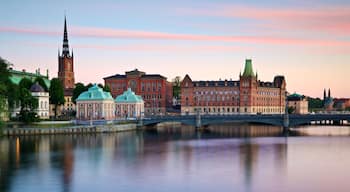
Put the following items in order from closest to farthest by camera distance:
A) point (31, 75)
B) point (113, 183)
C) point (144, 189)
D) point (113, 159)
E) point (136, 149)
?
point (144, 189) < point (113, 183) < point (113, 159) < point (136, 149) < point (31, 75)

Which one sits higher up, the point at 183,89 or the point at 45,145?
the point at 183,89

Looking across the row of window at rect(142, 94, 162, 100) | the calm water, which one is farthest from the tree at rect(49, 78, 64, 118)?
the row of window at rect(142, 94, 162, 100)

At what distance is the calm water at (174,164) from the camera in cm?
3584

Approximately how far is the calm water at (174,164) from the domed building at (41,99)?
23.2m

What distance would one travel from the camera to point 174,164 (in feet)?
149

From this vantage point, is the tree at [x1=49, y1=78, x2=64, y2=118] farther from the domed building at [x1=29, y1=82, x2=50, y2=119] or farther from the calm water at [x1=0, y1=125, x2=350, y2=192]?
the calm water at [x1=0, y1=125, x2=350, y2=192]

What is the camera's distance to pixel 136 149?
56688 mm

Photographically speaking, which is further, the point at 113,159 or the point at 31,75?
the point at 31,75

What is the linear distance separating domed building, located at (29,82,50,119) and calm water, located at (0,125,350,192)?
23221 millimetres

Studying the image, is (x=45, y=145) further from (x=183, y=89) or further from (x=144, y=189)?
(x=183, y=89)

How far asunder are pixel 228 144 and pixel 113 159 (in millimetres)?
17948

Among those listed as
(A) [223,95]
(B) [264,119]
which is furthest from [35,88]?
(A) [223,95]

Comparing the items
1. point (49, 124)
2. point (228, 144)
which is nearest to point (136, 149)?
point (228, 144)

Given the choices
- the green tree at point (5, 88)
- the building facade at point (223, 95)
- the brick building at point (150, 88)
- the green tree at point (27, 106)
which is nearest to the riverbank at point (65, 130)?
the green tree at point (27, 106)
